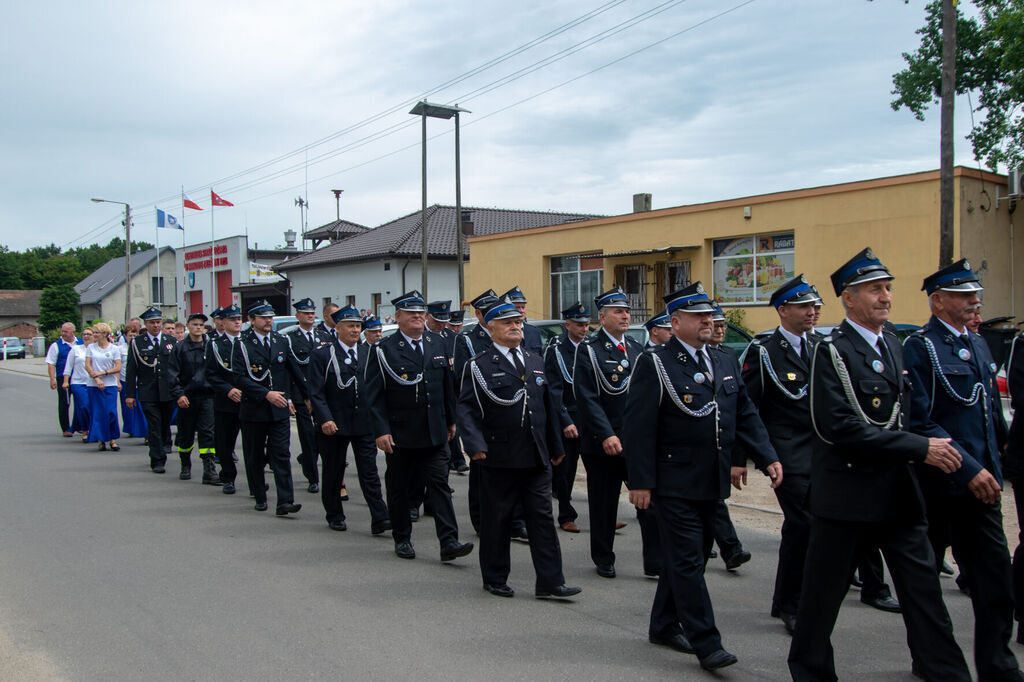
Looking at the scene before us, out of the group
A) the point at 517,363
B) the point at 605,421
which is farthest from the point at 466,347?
the point at 605,421

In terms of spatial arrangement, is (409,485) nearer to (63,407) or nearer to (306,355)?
(306,355)

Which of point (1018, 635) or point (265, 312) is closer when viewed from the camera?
point (1018, 635)

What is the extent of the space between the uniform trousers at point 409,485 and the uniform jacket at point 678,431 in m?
2.53

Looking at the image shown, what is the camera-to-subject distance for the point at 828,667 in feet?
13.1

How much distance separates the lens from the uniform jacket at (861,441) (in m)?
3.79

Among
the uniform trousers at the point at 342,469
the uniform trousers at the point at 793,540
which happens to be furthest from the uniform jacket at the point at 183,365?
the uniform trousers at the point at 793,540

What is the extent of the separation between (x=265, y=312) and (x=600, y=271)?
18.9 metres

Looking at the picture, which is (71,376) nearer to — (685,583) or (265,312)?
(265,312)

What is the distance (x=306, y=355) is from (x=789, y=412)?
5.82 meters

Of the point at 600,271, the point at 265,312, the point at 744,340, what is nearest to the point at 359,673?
the point at 265,312

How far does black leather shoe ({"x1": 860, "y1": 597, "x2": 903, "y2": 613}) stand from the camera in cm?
549

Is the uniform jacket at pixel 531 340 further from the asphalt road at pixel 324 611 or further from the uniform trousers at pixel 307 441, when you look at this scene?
the uniform trousers at pixel 307 441

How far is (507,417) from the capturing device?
598cm

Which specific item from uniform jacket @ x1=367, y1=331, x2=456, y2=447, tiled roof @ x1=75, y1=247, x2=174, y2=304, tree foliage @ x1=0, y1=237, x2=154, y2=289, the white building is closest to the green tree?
tiled roof @ x1=75, y1=247, x2=174, y2=304
